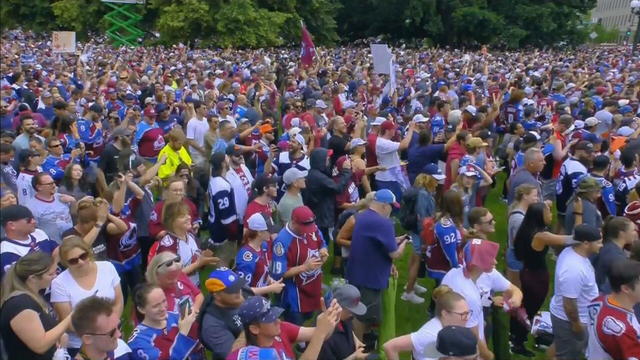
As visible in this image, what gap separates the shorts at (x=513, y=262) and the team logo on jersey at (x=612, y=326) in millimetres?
1891

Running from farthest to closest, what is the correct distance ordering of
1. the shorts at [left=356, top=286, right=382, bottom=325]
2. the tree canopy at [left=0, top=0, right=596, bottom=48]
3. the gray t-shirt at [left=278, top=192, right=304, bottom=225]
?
the tree canopy at [left=0, top=0, right=596, bottom=48] < the gray t-shirt at [left=278, top=192, right=304, bottom=225] < the shorts at [left=356, top=286, right=382, bottom=325]

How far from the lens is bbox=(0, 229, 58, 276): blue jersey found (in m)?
4.68

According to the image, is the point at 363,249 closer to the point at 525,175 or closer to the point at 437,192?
the point at 437,192

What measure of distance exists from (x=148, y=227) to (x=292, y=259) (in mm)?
1569

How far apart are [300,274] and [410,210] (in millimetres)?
1919

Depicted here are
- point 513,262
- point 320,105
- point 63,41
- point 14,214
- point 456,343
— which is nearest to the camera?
point 456,343

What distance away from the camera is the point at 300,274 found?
18.0 ft

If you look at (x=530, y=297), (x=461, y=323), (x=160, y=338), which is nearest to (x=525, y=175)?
(x=530, y=297)

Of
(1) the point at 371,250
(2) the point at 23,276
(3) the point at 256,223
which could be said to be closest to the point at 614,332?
(1) the point at 371,250

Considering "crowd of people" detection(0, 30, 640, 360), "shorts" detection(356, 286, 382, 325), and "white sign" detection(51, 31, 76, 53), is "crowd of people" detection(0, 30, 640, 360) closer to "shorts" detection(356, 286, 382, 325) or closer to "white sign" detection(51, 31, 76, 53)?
"shorts" detection(356, 286, 382, 325)

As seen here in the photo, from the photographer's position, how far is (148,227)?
20.8ft

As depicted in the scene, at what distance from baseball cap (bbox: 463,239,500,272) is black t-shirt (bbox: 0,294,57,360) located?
2.68m

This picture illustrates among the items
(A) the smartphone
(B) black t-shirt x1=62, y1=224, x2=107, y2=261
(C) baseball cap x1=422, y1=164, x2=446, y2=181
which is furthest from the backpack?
(A) the smartphone

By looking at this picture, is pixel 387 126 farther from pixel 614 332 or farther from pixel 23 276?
pixel 23 276
